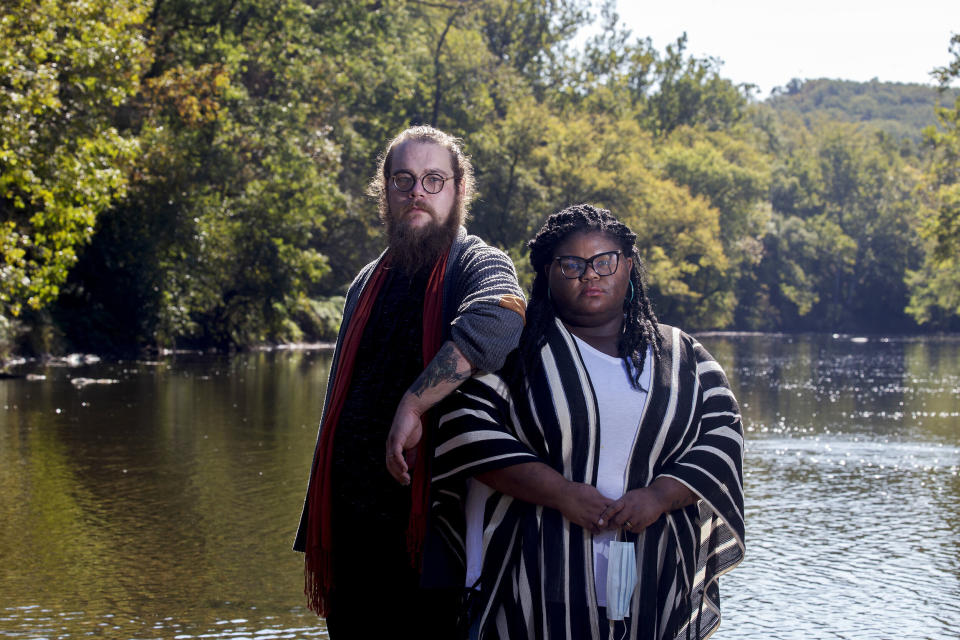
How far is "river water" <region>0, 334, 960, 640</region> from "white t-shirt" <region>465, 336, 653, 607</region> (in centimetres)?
32

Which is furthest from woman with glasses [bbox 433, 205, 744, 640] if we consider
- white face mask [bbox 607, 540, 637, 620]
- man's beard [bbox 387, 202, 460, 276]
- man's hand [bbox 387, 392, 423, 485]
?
man's beard [bbox 387, 202, 460, 276]

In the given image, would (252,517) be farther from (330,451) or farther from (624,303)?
(624,303)

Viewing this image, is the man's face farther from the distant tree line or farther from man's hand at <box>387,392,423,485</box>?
the distant tree line

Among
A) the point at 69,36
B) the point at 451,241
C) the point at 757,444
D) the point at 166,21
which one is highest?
the point at 166,21

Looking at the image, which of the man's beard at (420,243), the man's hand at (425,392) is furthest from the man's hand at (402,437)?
the man's beard at (420,243)

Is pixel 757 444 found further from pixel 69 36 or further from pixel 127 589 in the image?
pixel 69 36

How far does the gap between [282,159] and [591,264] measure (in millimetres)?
25848

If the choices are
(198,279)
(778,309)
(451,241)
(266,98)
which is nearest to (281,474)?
(451,241)

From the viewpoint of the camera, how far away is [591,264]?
3.33 meters

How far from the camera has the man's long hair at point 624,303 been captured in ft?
10.6

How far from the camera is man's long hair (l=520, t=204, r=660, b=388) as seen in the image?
325 cm

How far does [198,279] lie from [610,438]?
25.6 metres

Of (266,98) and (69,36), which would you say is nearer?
(69,36)

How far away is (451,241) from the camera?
11.4 feet
